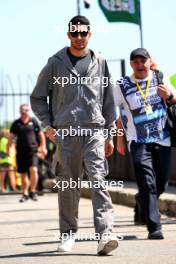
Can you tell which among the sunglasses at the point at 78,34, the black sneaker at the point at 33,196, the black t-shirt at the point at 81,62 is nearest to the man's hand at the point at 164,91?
the black t-shirt at the point at 81,62

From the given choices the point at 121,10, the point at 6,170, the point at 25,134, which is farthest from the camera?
the point at 6,170

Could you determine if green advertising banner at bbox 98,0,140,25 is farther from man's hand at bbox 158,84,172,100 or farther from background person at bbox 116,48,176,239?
man's hand at bbox 158,84,172,100

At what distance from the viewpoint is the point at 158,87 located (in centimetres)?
927

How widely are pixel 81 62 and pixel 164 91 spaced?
1.47 meters

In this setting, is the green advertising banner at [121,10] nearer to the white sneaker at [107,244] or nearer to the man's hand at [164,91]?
the man's hand at [164,91]

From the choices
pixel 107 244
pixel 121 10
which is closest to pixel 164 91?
pixel 107 244

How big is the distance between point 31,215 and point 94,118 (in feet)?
17.7

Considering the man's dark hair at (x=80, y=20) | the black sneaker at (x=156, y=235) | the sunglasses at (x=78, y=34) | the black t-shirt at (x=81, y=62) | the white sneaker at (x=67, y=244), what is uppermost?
the man's dark hair at (x=80, y=20)

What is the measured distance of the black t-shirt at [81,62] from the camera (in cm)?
790

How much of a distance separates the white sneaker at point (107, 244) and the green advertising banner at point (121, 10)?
10308 mm

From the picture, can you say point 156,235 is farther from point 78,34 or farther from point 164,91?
point 78,34

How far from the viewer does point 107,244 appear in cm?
769

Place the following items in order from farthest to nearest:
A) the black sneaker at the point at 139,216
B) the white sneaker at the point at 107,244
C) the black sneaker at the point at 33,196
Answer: the black sneaker at the point at 33,196 < the black sneaker at the point at 139,216 < the white sneaker at the point at 107,244

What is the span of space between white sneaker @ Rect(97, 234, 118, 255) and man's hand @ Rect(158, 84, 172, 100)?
1928 millimetres
